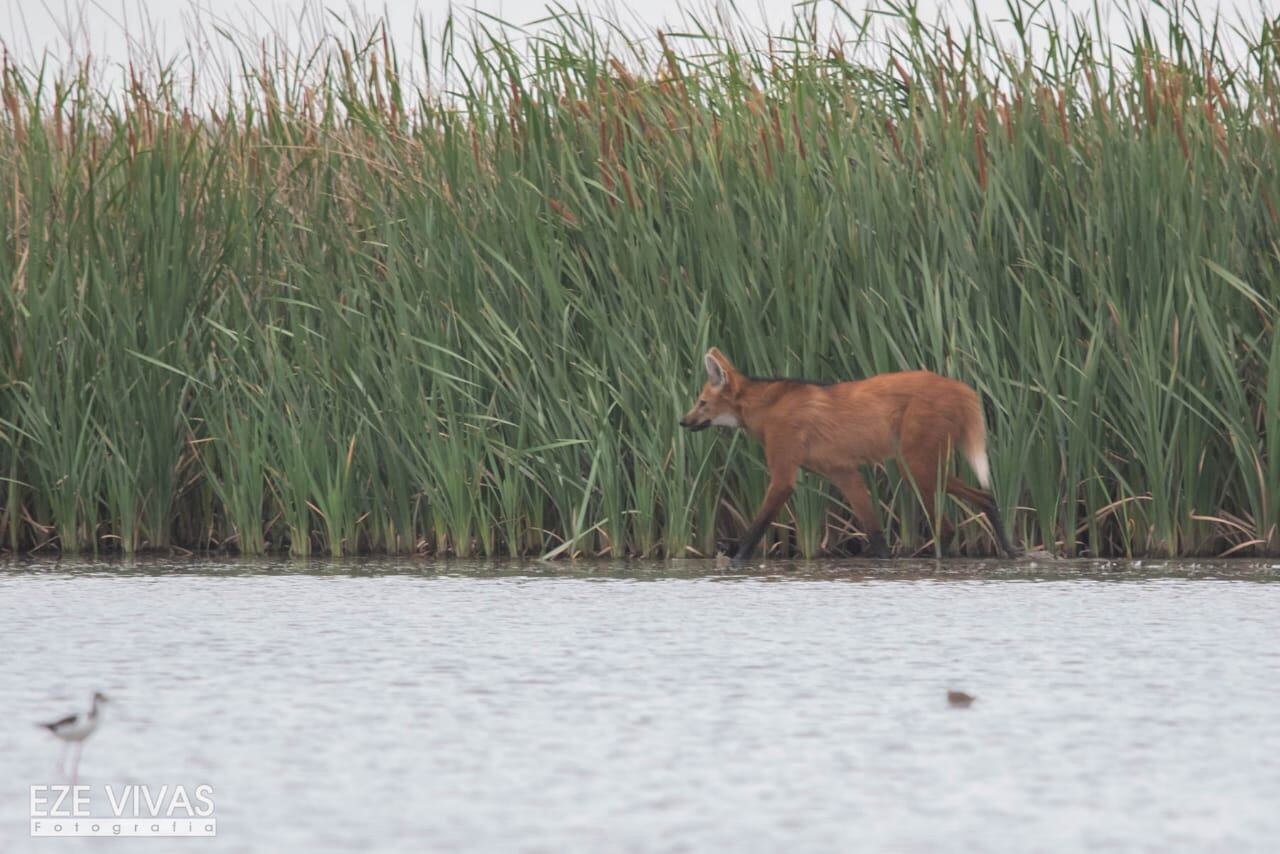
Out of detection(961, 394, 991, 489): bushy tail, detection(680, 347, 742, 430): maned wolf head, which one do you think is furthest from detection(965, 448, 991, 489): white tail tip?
detection(680, 347, 742, 430): maned wolf head

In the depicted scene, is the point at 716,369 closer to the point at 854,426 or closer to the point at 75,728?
the point at 854,426

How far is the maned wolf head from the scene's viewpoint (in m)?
7.82

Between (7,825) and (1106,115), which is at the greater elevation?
(1106,115)

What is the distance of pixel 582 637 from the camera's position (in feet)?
18.3

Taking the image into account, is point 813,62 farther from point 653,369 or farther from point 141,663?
point 141,663

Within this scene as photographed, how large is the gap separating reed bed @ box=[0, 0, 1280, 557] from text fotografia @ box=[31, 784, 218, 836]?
4.38 m

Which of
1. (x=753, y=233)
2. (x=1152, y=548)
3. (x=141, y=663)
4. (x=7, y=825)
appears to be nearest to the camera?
(x=7, y=825)

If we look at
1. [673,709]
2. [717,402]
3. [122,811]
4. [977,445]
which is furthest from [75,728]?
[977,445]

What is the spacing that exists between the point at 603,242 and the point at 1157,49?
273cm

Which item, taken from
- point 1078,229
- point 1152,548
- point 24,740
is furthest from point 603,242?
point 24,740

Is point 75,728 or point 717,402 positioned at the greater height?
point 717,402

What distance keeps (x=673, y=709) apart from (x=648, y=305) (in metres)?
4.13

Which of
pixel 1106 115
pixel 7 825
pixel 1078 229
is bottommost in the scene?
pixel 7 825

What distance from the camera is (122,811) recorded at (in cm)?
342
